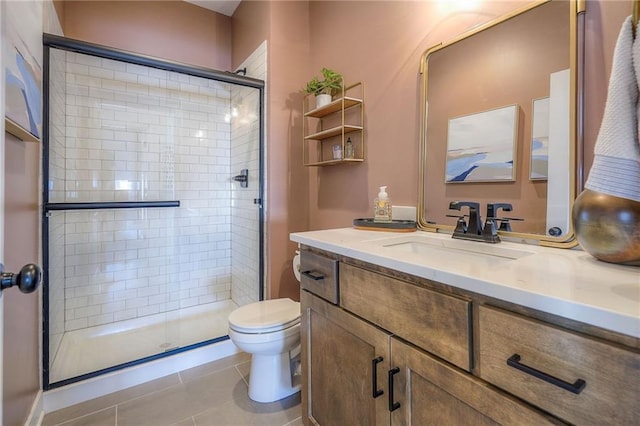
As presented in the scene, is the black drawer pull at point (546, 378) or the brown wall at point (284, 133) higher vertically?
the brown wall at point (284, 133)

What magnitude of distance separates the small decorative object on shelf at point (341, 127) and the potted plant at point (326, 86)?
1.2 inches

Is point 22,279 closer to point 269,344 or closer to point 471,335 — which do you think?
point 471,335

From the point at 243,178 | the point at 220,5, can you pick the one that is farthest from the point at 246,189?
the point at 220,5

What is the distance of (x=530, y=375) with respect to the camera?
59cm

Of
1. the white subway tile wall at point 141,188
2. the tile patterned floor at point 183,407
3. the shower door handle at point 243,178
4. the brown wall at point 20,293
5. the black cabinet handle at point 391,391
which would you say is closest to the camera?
the black cabinet handle at point 391,391

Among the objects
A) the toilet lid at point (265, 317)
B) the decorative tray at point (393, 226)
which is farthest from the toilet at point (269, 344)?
the decorative tray at point (393, 226)

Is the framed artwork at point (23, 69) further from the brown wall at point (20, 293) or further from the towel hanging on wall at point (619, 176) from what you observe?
the towel hanging on wall at point (619, 176)

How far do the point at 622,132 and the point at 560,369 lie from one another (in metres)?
0.61

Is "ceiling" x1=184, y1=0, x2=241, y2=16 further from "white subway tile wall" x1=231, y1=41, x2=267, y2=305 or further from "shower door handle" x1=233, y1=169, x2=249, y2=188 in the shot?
"shower door handle" x1=233, y1=169, x2=249, y2=188

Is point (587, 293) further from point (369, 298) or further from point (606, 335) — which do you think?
point (369, 298)

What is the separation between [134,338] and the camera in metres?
2.22

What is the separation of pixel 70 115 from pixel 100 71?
411mm

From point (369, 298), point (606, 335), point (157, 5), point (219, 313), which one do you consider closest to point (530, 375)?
point (606, 335)

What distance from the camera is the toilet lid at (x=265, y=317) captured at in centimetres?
155
